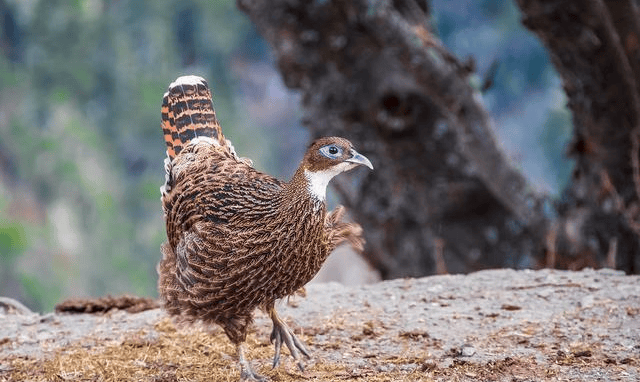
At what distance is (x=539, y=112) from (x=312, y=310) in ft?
→ 30.7

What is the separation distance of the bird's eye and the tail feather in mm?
1072

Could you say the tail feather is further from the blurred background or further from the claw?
the blurred background

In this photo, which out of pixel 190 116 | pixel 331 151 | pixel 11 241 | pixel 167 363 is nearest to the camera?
pixel 331 151

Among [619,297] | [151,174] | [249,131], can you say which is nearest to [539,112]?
[249,131]

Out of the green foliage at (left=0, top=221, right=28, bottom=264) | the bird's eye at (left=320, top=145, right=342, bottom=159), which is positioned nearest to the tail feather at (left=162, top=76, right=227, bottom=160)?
the bird's eye at (left=320, top=145, right=342, bottom=159)

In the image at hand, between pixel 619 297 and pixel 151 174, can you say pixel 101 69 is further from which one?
pixel 619 297

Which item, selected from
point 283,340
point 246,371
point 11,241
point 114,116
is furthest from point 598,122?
→ point 114,116

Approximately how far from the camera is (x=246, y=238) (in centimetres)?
384

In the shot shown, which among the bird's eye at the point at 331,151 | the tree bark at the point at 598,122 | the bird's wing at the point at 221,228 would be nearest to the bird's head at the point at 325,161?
the bird's eye at the point at 331,151

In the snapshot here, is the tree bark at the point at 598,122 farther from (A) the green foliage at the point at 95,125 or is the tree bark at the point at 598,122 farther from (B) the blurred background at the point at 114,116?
(A) the green foliage at the point at 95,125

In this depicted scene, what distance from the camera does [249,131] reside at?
14.5 m

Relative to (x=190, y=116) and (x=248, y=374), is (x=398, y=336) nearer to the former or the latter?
(x=248, y=374)

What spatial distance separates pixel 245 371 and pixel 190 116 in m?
1.37

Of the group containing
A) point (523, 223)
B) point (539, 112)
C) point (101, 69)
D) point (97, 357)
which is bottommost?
point (97, 357)
